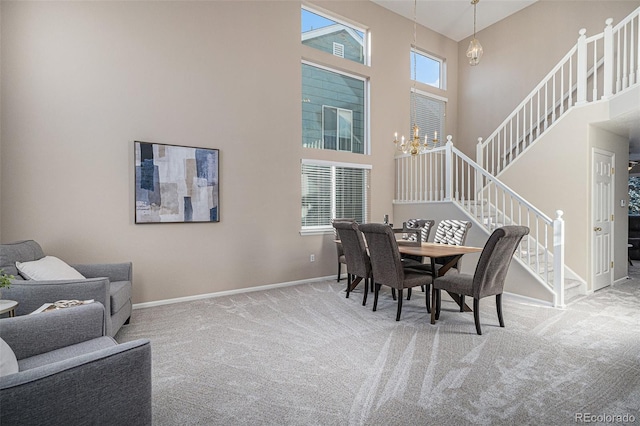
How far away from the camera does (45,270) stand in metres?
2.82

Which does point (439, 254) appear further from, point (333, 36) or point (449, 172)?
point (333, 36)

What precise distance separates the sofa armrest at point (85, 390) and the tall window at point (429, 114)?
634 centimetres

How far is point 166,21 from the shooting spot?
4.14 metres

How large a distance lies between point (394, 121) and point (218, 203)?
3.78m

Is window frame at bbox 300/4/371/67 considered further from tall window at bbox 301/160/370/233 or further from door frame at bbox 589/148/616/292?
door frame at bbox 589/148/616/292

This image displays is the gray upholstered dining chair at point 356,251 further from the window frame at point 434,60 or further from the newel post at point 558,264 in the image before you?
the window frame at point 434,60

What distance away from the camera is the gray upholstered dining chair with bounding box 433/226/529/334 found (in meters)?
3.01

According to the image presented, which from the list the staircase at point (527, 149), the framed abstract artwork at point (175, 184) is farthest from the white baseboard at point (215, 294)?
the staircase at point (527, 149)

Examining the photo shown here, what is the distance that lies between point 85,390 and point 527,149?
6.09m

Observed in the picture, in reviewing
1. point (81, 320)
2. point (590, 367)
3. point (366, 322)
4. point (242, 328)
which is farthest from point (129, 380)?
point (590, 367)

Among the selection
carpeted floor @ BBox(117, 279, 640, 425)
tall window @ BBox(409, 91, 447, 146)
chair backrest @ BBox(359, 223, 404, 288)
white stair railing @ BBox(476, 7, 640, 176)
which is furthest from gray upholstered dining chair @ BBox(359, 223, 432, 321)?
tall window @ BBox(409, 91, 447, 146)

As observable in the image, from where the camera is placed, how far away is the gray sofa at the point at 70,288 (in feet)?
7.82

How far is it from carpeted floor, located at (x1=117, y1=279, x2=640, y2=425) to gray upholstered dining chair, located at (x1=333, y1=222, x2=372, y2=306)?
411 millimetres

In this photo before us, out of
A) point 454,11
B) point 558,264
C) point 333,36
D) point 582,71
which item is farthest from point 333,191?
point 454,11
